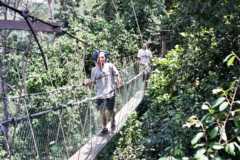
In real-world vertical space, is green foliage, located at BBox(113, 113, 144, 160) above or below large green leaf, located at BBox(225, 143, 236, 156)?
below

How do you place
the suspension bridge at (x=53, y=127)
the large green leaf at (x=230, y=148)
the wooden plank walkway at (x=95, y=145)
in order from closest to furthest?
1. the large green leaf at (x=230, y=148)
2. the suspension bridge at (x=53, y=127)
3. the wooden plank walkway at (x=95, y=145)

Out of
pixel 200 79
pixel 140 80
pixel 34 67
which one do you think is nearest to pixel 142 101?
pixel 140 80

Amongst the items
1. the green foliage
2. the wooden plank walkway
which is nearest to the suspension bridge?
the wooden plank walkway

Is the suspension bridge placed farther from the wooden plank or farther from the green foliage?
the green foliage

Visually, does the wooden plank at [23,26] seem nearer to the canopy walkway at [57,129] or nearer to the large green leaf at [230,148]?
the canopy walkway at [57,129]

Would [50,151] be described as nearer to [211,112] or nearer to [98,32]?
[211,112]

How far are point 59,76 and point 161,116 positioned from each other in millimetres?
3191

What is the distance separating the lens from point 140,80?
259 inches

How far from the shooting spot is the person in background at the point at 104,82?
11.9 feet

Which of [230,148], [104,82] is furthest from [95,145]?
[230,148]

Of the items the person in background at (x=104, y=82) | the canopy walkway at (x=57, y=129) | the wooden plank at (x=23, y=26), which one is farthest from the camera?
the person in background at (x=104, y=82)

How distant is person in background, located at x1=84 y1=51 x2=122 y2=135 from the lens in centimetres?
364

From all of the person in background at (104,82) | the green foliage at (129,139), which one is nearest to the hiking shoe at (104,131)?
the person in background at (104,82)

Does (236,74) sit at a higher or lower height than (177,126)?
higher
